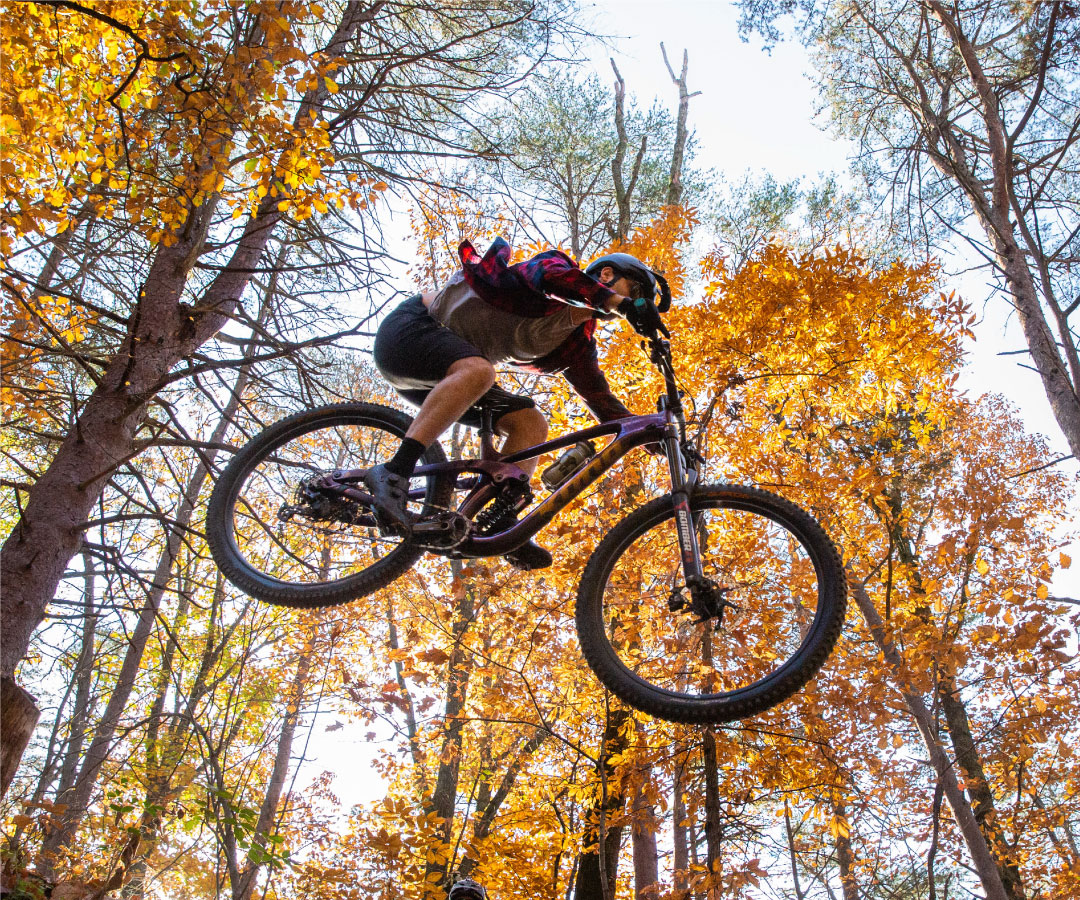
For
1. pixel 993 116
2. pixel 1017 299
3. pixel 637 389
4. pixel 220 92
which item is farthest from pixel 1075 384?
pixel 220 92

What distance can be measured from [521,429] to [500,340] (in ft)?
1.30

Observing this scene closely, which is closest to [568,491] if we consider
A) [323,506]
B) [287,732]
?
[323,506]

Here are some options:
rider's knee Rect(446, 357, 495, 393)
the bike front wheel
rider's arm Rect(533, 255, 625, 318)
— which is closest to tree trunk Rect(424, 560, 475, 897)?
the bike front wheel

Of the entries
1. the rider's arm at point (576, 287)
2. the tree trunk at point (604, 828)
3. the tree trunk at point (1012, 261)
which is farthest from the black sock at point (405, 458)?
the tree trunk at point (1012, 261)

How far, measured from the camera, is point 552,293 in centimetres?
267

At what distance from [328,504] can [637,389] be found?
3.42 m

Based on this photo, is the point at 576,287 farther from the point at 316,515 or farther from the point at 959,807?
the point at 959,807

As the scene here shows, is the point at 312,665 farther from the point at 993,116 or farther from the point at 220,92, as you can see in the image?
the point at 993,116

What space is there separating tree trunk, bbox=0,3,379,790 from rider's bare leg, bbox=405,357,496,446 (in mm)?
1157

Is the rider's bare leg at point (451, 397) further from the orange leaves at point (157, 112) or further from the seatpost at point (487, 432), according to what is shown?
the orange leaves at point (157, 112)

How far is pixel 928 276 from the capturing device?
5.75 meters

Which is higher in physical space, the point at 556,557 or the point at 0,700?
the point at 556,557

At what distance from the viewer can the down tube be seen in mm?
2668

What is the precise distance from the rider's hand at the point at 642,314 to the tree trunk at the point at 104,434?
193 cm
